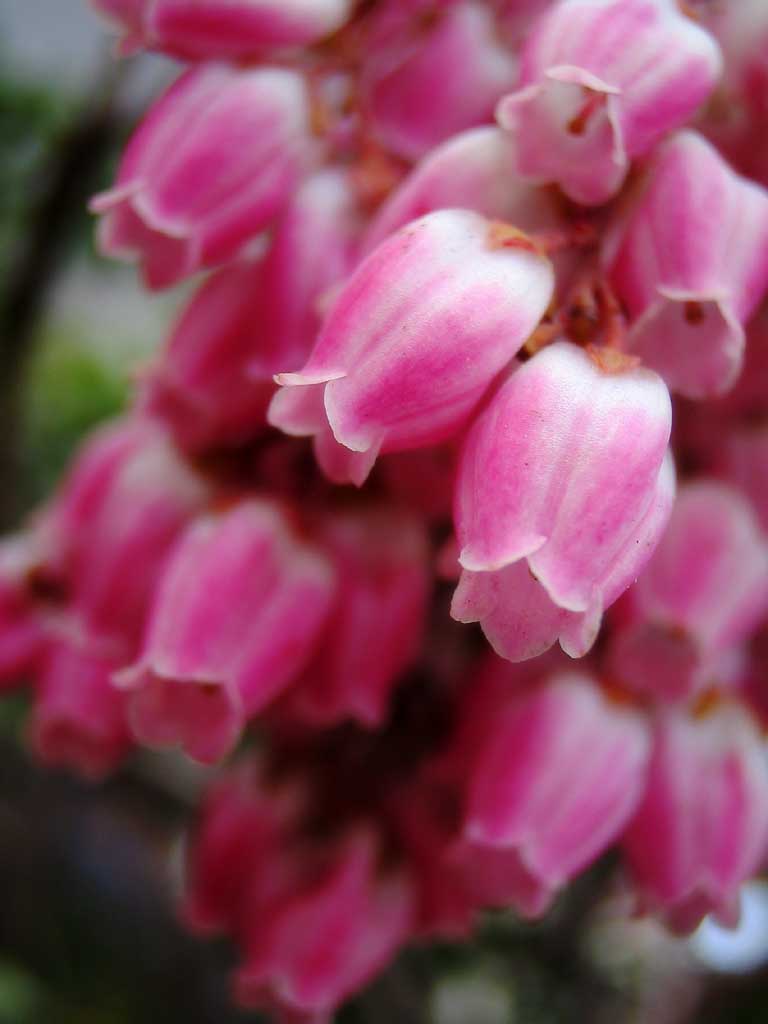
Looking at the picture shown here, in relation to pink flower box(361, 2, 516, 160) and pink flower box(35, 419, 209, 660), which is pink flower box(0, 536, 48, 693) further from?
pink flower box(361, 2, 516, 160)

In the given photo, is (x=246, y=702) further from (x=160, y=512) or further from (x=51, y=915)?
(x=51, y=915)

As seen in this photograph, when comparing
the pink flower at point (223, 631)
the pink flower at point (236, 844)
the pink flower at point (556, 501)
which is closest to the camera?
the pink flower at point (556, 501)

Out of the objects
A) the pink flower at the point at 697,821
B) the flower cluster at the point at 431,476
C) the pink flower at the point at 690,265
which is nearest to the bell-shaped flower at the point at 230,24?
the flower cluster at the point at 431,476

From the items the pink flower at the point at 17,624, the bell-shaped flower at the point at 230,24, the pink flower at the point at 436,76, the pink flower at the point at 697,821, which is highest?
the bell-shaped flower at the point at 230,24

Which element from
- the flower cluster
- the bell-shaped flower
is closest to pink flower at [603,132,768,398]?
the flower cluster

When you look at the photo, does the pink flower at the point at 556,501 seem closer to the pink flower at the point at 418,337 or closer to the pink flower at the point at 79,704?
the pink flower at the point at 418,337

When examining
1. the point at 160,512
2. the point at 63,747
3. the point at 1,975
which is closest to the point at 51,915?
the point at 1,975

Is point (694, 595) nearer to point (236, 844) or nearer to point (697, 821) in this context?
point (697, 821)
